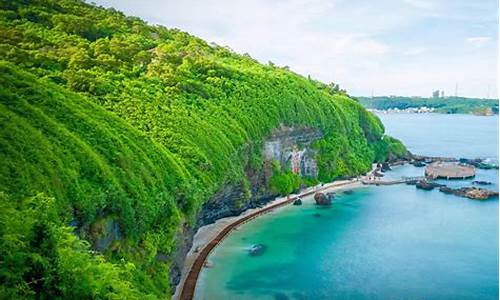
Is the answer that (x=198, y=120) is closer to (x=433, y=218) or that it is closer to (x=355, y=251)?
(x=355, y=251)

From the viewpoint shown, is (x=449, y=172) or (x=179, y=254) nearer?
(x=179, y=254)

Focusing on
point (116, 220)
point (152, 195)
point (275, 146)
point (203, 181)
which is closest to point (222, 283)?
point (203, 181)

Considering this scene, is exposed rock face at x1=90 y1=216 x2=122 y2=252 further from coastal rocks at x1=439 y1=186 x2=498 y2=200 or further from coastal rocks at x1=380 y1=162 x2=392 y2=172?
coastal rocks at x1=380 y1=162 x2=392 y2=172

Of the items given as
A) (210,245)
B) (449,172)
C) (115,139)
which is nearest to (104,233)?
(115,139)

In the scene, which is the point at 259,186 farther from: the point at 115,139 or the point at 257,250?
the point at 115,139

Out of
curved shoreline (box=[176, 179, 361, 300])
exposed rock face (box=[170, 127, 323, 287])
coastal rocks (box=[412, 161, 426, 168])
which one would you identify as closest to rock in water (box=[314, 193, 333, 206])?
curved shoreline (box=[176, 179, 361, 300])
